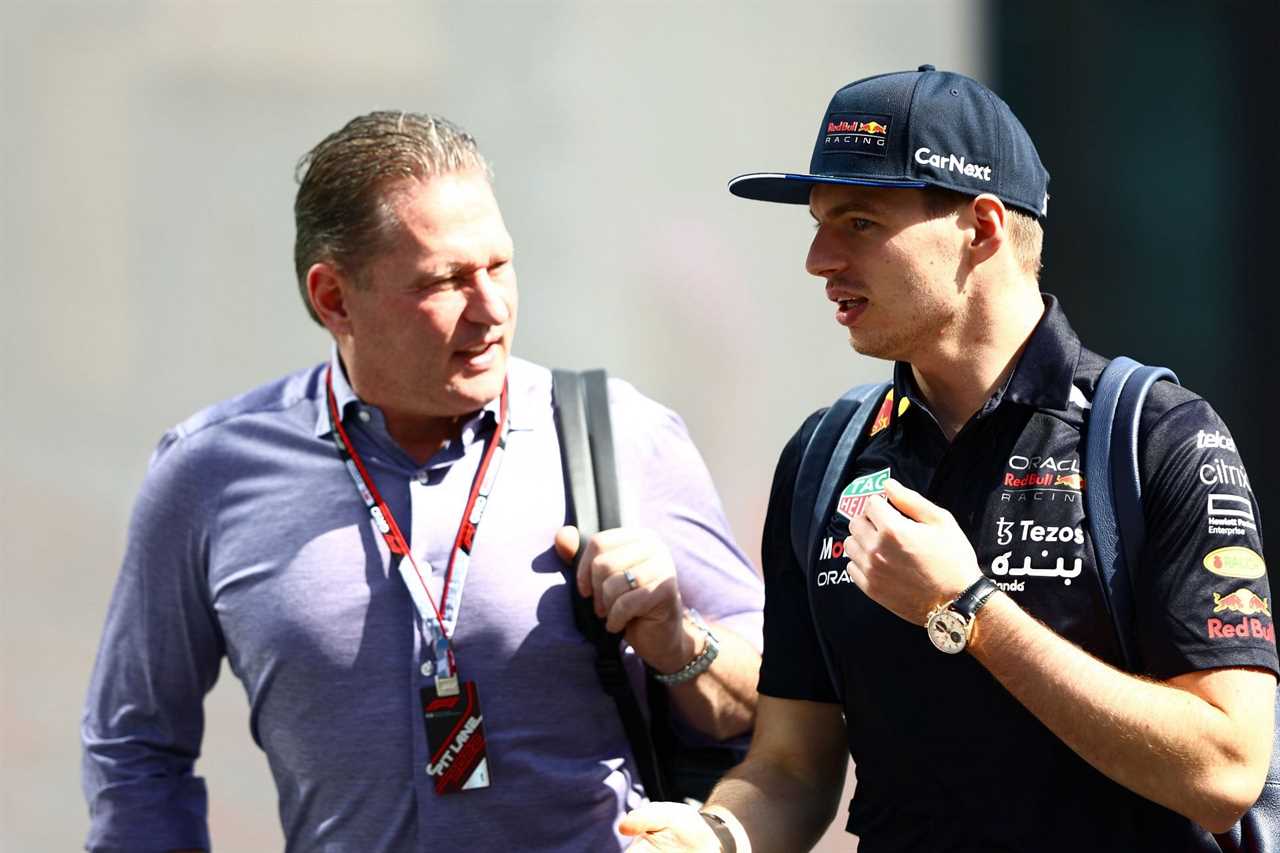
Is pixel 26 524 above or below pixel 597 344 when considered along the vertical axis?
below

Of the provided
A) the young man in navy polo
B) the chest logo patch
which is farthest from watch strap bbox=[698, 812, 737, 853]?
the chest logo patch

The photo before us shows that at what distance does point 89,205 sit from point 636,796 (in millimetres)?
2623

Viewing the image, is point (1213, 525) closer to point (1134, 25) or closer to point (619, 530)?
point (619, 530)

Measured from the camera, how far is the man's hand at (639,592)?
289 cm

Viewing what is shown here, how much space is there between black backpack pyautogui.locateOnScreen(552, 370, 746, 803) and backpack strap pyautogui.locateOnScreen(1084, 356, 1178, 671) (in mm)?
1006

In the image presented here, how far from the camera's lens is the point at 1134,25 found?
5500 millimetres

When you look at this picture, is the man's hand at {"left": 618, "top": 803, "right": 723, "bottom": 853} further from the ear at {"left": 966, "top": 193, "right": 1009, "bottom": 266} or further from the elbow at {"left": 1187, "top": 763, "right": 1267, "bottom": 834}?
the ear at {"left": 966, "top": 193, "right": 1009, "bottom": 266}

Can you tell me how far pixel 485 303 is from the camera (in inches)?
121

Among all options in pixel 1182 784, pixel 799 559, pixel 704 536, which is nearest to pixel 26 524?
pixel 704 536

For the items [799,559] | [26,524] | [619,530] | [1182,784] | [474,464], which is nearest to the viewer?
[1182,784]

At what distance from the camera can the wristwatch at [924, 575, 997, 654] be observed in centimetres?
222

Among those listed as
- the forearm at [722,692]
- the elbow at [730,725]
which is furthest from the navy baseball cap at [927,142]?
the elbow at [730,725]

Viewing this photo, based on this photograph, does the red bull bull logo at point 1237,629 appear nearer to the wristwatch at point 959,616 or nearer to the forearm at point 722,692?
the wristwatch at point 959,616

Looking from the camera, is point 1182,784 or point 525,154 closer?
point 1182,784
